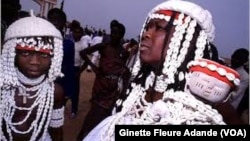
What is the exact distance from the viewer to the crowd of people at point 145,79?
1122mm

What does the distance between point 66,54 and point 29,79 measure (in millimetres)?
1643

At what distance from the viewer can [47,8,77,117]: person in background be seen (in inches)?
126

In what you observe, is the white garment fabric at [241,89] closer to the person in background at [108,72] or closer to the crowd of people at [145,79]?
the crowd of people at [145,79]

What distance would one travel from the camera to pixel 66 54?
3.48 metres

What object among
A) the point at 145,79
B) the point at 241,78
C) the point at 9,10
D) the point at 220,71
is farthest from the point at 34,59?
the point at 241,78

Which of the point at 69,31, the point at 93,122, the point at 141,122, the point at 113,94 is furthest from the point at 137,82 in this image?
the point at 69,31

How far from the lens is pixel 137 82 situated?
1553 mm

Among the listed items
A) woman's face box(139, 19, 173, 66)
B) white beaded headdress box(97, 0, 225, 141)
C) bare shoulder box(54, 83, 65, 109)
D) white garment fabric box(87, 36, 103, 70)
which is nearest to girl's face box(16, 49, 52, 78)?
bare shoulder box(54, 83, 65, 109)

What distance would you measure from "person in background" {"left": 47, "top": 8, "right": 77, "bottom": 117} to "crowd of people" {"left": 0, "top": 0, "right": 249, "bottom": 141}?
43 cm

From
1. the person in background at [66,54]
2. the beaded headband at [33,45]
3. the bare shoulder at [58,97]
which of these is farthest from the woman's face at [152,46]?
the person in background at [66,54]

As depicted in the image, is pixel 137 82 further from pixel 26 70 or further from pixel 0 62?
pixel 0 62

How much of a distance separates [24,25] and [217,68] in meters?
0.99

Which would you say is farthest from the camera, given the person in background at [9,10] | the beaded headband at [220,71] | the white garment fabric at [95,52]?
the white garment fabric at [95,52]

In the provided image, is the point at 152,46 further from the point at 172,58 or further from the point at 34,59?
the point at 34,59
